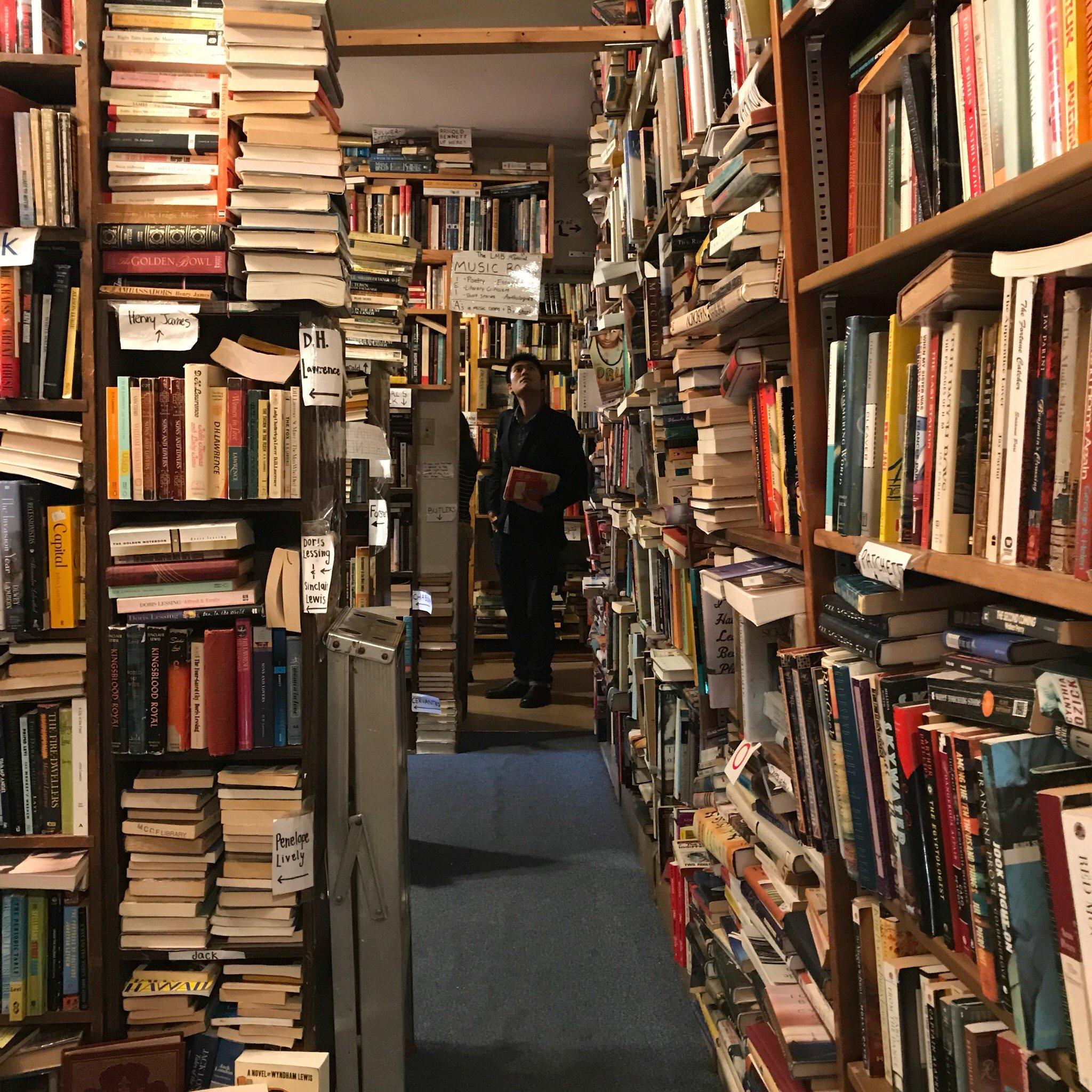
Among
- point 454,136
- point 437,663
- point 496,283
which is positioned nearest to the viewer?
point 496,283

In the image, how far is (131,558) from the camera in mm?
1826

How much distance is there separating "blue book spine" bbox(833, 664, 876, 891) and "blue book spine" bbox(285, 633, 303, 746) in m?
1.10

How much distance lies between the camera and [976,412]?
0.94 meters

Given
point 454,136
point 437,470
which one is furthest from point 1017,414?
point 454,136

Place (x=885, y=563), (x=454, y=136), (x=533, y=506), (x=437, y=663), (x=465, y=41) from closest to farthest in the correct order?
1. (x=885, y=563)
2. (x=465, y=41)
3. (x=437, y=663)
4. (x=533, y=506)
5. (x=454, y=136)

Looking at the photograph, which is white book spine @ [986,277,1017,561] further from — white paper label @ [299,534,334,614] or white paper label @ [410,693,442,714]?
white paper label @ [410,693,442,714]

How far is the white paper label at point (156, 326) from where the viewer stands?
1799 mm

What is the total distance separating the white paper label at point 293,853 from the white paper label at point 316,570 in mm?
391

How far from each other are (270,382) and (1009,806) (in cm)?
153

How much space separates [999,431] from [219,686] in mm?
1443

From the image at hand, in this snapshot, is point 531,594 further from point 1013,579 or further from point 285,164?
point 1013,579

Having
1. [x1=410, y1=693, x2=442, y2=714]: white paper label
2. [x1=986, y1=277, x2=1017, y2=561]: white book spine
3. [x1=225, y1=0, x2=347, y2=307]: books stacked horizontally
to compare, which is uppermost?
[x1=225, y1=0, x2=347, y2=307]: books stacked horizontally

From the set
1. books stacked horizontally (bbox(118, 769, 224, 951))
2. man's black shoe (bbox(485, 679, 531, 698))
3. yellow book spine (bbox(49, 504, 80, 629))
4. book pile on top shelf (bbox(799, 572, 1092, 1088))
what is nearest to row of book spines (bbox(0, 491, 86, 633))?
yellow book spine (bbox(49, 504, 80, 629))

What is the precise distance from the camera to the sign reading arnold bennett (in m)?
3.92
